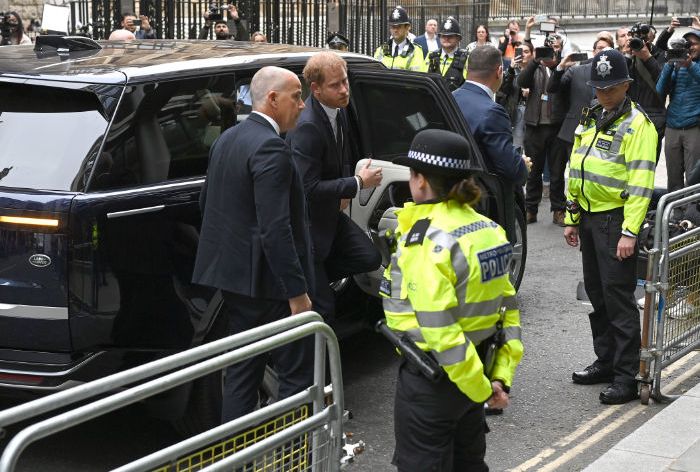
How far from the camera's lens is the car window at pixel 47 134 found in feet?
16.0

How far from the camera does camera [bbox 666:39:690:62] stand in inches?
430

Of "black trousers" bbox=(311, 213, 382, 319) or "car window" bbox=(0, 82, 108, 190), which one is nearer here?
"car window" bbox=(0, 82, 108, 190)

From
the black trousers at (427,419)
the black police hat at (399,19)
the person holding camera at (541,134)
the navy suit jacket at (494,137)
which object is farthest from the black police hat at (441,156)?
the black police hat at (399,19)

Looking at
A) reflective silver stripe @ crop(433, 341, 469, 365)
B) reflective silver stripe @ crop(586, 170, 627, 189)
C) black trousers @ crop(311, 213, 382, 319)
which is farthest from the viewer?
reflective silver stripe @ crop(586, 170, 627, 189)

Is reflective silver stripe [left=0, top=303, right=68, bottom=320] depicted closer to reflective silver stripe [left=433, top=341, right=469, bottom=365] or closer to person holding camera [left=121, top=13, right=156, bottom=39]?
reflective silver stripe [left=433, top=341, right=469, bottom=365]

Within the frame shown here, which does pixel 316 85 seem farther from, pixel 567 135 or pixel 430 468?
pixel 567 135

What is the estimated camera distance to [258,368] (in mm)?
4844

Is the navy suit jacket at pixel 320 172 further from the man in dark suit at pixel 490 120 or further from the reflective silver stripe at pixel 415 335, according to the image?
the reflective silver stripe at pixel 415 335

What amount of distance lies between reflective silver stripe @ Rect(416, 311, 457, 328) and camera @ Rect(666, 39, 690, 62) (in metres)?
8.05

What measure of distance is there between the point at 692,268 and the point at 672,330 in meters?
0.39

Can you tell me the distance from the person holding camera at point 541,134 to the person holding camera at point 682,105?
3.84ft

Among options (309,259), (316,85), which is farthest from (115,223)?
(316,85)

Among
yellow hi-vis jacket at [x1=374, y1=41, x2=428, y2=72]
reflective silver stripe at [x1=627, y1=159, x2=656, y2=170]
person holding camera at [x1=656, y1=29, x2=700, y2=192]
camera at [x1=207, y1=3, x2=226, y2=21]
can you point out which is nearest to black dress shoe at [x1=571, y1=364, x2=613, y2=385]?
reflective silver stripe at [x1=627, y1=159, x2=656, y2=170]

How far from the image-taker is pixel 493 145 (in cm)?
680
